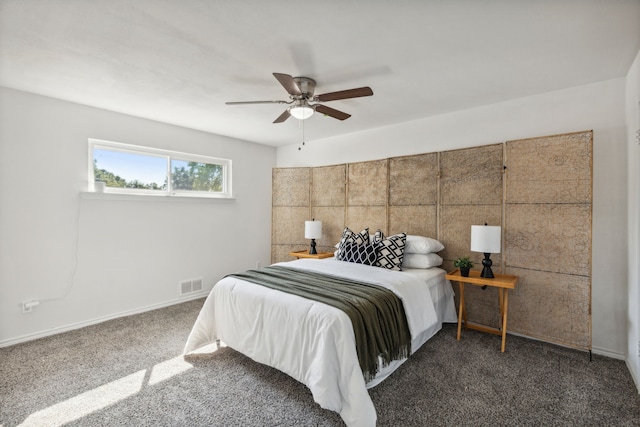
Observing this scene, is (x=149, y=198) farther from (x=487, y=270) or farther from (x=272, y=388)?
(x=487, y=270)

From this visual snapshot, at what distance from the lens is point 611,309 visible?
260 centimetres

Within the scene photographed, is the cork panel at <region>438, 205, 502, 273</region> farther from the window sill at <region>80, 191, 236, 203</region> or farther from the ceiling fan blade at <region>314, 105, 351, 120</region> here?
the window sill at <region>80, 191, 236, 203</region>

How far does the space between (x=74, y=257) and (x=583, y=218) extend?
521cm

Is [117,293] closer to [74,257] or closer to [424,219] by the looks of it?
[74,257]

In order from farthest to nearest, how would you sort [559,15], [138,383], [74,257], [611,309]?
[74,257]
[611,309]
[138,383]
[559,15]

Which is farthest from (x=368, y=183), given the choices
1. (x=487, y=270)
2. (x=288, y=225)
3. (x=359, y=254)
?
(x=487, y=270)

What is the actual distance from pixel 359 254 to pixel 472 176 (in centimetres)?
157

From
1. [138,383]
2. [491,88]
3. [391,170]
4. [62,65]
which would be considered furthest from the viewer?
[391,170]

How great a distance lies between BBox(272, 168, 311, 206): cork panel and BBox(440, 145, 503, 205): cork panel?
2.22m

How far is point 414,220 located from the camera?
12.3 ft

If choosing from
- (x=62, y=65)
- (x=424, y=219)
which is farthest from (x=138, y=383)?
(x=424, y=219)

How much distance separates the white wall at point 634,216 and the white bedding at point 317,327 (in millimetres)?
1395

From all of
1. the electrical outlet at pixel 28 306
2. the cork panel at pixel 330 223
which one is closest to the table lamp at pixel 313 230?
the cork panel at pixel 330 223

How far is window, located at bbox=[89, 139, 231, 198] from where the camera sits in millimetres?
3498
